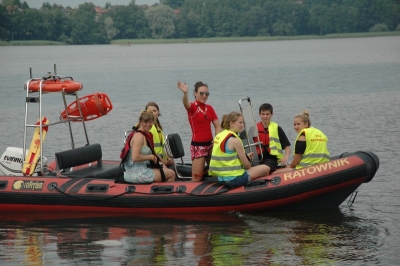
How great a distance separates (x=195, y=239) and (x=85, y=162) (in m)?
2.24

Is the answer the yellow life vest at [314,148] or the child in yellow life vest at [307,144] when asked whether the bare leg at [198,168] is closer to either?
the child in yellow life vest at [307,144]

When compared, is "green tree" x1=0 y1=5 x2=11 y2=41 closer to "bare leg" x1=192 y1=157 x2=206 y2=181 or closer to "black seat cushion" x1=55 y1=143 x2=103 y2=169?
"black seat cushion" x1=55 y1=143 x2=103 y2=169

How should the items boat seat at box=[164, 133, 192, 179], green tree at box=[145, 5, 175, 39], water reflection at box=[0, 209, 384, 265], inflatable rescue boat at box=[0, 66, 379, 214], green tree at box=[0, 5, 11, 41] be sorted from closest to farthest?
water reflection at box=[0, 209, 384, 265] < inflatable rescue boat at box=[0, 66, 379, 214] < boat seat at box=[164, 133, 192, 179] < green tree at box=[0, 5, 11, 41] < green tree at box=[145, 5, 175, 39]

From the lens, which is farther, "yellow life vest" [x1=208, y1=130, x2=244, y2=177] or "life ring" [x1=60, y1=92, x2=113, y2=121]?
"life ring" [x1=60, y1=92, x2=113, y2=121]

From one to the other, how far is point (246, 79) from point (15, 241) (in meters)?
31.9

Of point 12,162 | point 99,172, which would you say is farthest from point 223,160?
point 12,162

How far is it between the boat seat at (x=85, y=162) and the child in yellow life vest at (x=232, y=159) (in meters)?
1.38

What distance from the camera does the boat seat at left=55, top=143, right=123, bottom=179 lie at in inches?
400

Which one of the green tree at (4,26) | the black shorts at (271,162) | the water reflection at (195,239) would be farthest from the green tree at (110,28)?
the black shorts at (271,162)

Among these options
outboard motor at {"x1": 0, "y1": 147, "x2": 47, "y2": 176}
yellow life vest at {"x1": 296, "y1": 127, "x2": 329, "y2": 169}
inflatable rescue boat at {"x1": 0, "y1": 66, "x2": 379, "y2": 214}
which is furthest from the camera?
outboard motor at {"x1": 0, "y1": 147, "x2": 47, "y2": 176}

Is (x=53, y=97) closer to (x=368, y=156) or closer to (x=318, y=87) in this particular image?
(x=318, y=87)

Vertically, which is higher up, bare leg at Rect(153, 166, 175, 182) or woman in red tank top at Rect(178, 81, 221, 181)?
woman in red tank top at Rect(178, 81, 221, 181)

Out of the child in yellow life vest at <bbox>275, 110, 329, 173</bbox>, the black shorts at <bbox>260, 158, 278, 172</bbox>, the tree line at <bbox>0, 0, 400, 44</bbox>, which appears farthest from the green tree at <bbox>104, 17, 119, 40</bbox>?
the child in yellow life vest at <bbox>275, 110, 329, 173</bbox>

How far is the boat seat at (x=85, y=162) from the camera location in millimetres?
10156
